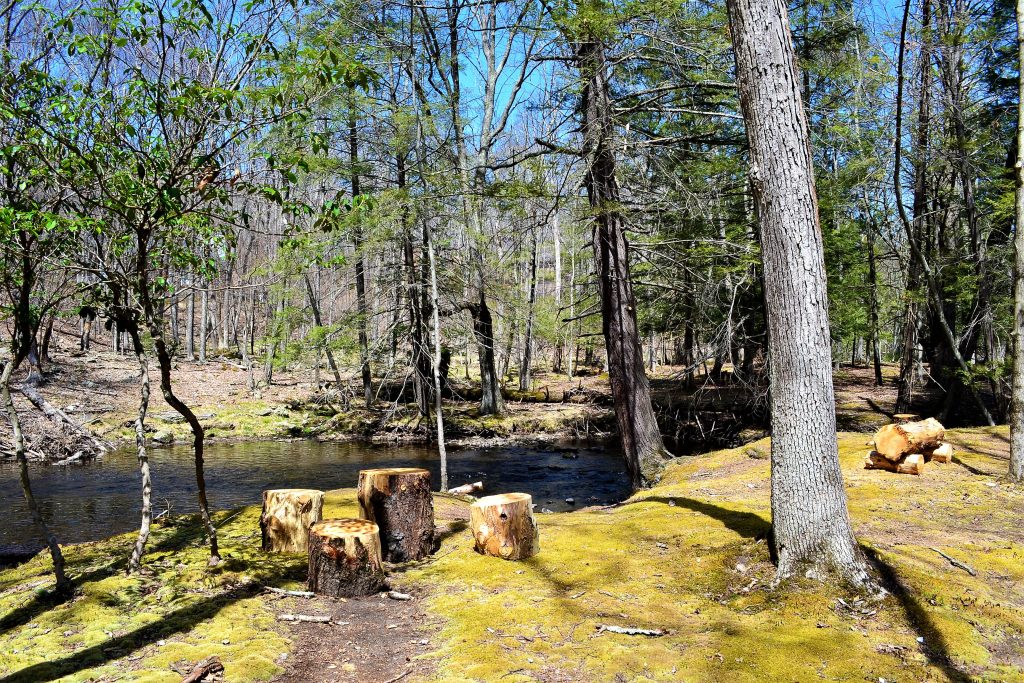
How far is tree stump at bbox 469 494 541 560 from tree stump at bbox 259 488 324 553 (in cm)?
169

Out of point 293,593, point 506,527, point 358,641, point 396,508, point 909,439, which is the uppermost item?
point 909,439

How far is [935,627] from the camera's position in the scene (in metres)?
3.88

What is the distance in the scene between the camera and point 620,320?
9680 mm

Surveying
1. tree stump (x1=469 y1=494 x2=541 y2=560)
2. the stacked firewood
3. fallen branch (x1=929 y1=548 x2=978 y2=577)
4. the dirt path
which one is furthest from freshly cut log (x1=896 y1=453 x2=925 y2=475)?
the dirt path

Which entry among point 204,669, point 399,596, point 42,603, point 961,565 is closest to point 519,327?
point 399,596

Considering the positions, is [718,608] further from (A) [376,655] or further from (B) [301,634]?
(B) [301,634]

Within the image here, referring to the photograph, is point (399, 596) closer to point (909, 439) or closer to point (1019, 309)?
point (909, 439)

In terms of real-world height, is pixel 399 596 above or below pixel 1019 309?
below

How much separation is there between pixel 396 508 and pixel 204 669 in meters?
2.40

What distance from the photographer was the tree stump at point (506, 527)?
562 cm

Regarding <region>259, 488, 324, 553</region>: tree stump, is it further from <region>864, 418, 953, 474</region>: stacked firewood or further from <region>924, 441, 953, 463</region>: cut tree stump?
<region>924, 441, 953, 463</region>: cut tree stump

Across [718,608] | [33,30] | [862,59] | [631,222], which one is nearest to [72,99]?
[33,30]

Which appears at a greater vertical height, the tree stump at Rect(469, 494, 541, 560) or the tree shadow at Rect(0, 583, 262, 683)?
the tree stump at Rect(469, 494, 541, 560)

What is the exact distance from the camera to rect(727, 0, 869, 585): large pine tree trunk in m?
4.40
